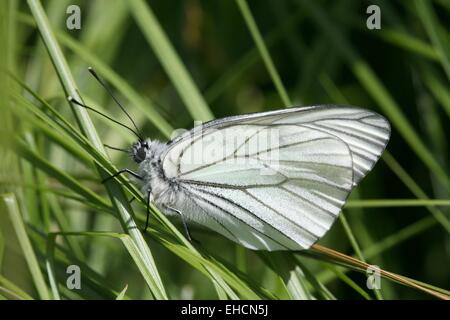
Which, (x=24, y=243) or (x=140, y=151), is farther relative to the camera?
(x=140, y=151)

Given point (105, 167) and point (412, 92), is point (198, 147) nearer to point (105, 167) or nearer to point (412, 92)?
point (105, 167)

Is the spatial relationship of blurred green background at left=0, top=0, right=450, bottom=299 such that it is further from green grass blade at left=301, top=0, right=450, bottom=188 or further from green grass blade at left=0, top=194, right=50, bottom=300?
green grass blade at left=0, top=194, right=50, bottom=300

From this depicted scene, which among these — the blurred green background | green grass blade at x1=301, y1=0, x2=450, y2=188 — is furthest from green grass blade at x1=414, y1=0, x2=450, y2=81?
green grass blade at x1=301, y1=0, x2=450, y2=188

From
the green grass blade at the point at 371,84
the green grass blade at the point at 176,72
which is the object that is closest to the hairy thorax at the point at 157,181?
the green grass blade at the point at 176,72

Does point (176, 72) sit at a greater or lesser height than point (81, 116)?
greater

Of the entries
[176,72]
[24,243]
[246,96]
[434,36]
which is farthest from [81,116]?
[246,96]

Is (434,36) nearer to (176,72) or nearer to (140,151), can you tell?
(176,72)
